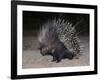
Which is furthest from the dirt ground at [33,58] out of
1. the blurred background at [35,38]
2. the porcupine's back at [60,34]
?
the porcupine's back at [60,34]

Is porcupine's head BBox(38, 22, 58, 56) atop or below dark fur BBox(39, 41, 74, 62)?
atop

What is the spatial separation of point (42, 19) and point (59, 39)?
0.86ft

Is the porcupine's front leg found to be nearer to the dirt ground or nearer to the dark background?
the dirt ground

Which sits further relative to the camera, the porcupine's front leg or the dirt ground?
the porcupine's front leg

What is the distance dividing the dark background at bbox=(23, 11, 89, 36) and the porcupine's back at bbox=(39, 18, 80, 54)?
45 millimetres

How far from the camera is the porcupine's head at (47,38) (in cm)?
187

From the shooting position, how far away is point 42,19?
6.14 feet

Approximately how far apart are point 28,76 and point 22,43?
1.03 ft

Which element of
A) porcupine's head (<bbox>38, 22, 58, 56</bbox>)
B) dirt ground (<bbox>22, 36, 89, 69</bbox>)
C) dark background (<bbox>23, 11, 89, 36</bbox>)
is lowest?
dirt ground (<bbox>22, 36, 89, 69</bbox>)

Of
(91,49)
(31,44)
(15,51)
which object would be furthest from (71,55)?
(15,51)

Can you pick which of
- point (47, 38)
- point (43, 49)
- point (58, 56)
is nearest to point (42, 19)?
point (47, 38)

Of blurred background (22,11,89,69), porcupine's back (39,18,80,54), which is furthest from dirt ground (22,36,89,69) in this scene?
porcupine's back (39,18,80,54)

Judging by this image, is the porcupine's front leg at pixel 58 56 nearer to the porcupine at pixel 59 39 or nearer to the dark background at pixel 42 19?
the porcupine at pixel 59 39

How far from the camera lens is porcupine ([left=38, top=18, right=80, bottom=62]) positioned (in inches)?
74.0
